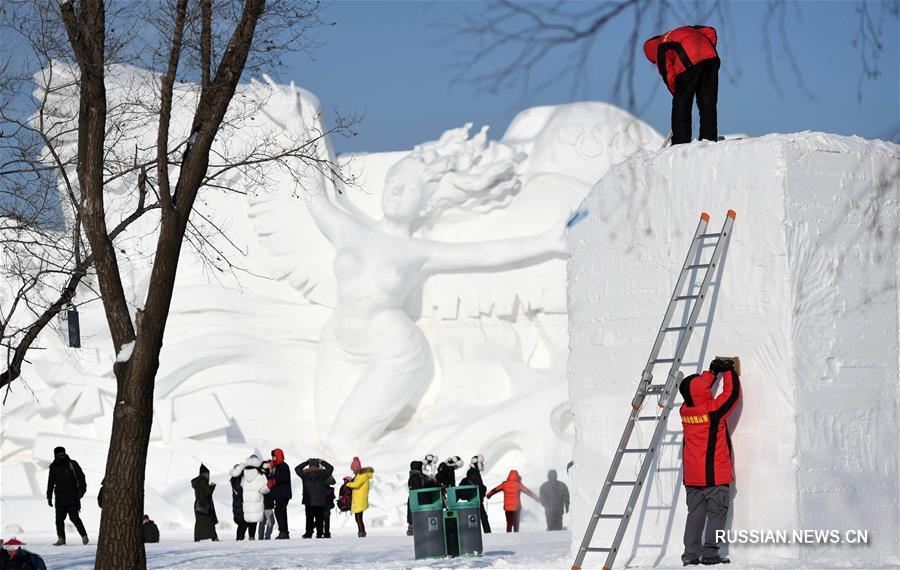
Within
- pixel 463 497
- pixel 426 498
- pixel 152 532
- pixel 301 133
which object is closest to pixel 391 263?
pixel 301 133

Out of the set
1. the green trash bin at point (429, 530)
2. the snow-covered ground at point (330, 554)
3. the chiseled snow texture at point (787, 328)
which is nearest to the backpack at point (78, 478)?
the snow-covered ground at point (330, 554)

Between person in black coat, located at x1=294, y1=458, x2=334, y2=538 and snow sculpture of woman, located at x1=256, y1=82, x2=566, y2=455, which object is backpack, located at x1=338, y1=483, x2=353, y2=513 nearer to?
person in black coat, located at x1=294, y1=458, x2=334, y2=538

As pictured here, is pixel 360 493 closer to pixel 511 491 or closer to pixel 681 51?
pixel 511 491

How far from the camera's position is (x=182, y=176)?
37.8ft

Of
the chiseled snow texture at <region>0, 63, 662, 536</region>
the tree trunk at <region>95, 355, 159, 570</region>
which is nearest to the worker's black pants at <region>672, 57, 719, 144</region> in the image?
the tree trunk at <region>95, 355, 159, 570</region>

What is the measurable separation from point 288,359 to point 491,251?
3.88 metres

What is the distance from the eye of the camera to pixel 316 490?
17750 mm

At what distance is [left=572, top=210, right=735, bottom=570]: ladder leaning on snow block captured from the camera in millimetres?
10094

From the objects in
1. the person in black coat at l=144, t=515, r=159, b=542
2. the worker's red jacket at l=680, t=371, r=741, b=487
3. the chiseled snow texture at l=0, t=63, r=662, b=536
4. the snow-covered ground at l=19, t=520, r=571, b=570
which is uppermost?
the chiseled snow texture at l=0, t=63, r=662, b=536

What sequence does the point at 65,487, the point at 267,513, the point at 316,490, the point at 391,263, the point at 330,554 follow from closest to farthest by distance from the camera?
the point at 330,554
the point at 65,487
the point at 316,490
the point at 267,513
the point at 391,263

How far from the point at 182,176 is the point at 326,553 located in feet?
13.7

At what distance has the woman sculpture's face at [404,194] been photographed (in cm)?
2348

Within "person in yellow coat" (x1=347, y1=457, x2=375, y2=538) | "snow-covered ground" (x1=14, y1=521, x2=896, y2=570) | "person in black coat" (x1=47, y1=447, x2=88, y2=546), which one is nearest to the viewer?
"snow-covered ground" (x1=14, y1=521, x2=896, y2=570)

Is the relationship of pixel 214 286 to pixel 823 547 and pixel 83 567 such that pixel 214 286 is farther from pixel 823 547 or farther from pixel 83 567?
pixel 823 547
